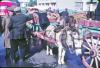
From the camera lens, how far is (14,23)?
201 inches

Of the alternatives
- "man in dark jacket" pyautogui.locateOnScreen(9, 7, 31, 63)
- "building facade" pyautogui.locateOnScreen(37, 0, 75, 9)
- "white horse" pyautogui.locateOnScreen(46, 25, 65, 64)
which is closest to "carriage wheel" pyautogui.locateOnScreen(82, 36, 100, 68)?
"white horse" pyautogui.locateOnScreen(46, 25, 65, 64)

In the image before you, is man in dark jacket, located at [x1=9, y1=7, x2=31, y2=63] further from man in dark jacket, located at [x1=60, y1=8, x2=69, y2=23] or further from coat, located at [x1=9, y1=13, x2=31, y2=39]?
man in dark jacket, located at [x1=60, y1=8, x2=69, y2=23]

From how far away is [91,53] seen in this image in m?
5.03

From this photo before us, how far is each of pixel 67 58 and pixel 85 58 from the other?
188mm

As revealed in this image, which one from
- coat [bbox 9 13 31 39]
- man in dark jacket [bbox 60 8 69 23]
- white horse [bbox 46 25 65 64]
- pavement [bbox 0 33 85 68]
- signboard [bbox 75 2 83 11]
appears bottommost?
pavement [bbox 0 33 85 68]

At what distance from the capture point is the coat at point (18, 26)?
5086mm

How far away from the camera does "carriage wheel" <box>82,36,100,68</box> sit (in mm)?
4984

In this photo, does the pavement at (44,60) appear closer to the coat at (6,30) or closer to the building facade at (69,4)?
the coat at (6,30)

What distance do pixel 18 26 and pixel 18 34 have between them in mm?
84

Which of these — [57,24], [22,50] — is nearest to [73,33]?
[57,24]

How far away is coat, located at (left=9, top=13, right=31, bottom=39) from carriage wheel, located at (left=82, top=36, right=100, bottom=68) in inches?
25.1

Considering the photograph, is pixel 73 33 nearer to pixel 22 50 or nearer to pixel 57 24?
pixel 57 24

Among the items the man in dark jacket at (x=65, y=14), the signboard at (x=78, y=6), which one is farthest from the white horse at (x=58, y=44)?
the signboard at (x=78, y=6)

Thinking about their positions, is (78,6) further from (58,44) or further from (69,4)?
(58,44)
